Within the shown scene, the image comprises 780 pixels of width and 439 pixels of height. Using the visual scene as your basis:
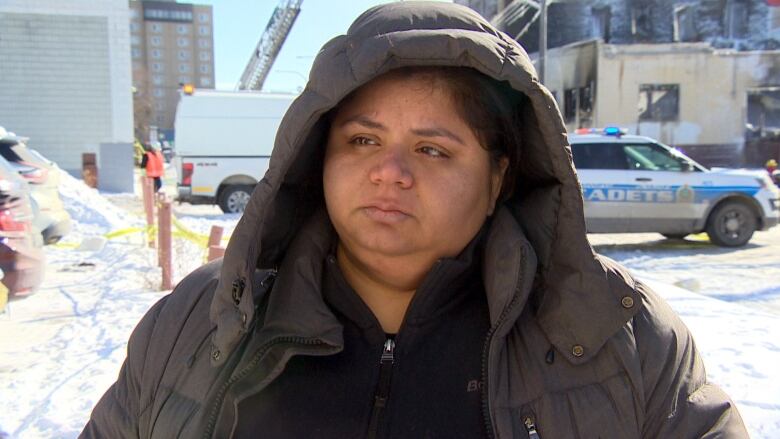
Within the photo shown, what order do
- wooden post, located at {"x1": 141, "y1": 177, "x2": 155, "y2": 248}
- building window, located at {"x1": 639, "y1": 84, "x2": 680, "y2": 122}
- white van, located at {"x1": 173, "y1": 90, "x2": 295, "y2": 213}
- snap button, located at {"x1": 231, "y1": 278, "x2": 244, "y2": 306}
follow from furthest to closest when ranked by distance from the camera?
building window, located at {"x1": 639, "y1": 84, "x2": 680, "y2": 122} → white van, located at {"x1": 173, "y1": 90, "x2": 295, "y2": 213} → wooden post, located at {"x1": 141, "y1": 177, "x2": 155, "y2": 248} → snap button, located at {"x1": 231, "y1": 278, "x2": 244, "y2": 306}

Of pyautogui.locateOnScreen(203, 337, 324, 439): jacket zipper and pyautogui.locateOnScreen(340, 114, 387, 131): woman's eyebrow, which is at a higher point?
pyautogui.locateOnScreen(340, 114, 387, 131): woman's eyebrow

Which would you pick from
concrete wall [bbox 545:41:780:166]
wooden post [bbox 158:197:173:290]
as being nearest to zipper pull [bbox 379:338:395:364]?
wooden post [bbox 158:197:173:290]

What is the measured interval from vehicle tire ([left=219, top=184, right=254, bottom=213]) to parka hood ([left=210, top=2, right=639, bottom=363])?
43.4ft

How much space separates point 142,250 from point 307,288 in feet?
28.9

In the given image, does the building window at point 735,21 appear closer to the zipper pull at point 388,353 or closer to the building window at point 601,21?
the building window at point 601,21

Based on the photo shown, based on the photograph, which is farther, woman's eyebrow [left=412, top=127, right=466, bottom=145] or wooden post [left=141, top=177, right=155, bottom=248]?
wooden post [left=141, top=177, right=155, bottom=248]

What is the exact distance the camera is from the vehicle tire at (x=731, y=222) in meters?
10.2

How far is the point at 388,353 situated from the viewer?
155 centimetres

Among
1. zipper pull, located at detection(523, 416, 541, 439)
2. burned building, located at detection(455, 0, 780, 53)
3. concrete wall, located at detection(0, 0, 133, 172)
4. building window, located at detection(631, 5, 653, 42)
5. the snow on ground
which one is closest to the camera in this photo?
zipper pull, located at detection(523, 416, 541, 439)

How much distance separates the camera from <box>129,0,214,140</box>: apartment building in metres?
113

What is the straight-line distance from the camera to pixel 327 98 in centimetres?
149

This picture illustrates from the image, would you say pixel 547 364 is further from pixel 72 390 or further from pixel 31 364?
pixel 31 364

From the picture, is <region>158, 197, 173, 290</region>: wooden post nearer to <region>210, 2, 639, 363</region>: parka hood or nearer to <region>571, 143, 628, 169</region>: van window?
<region>210, 2, 639, 363</region>: parka hood

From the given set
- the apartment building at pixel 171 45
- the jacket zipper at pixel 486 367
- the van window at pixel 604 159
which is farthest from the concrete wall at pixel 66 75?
the apartment building at pixel 171 45
